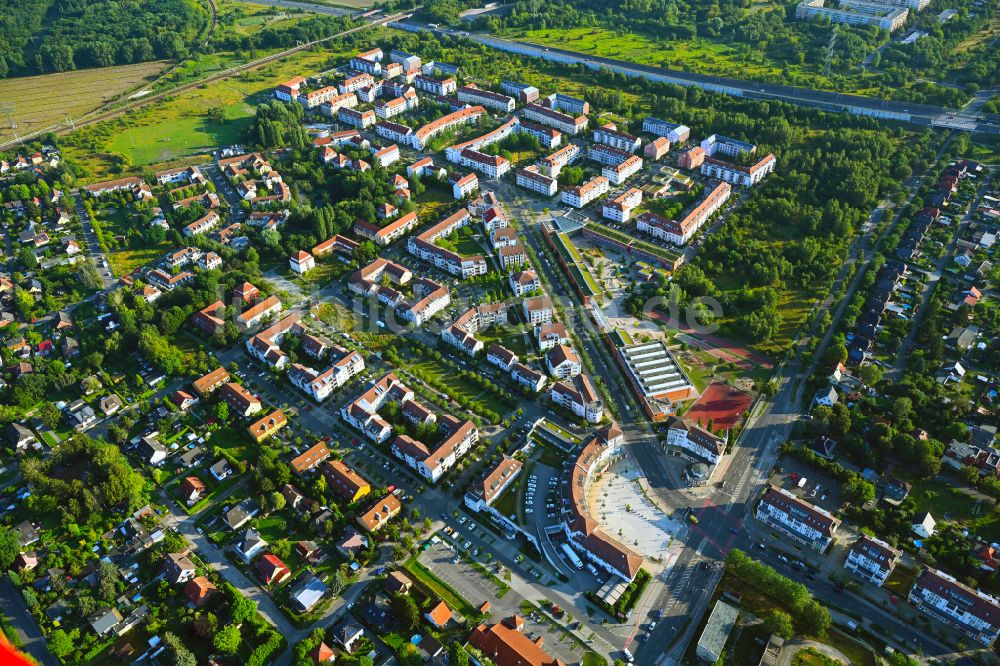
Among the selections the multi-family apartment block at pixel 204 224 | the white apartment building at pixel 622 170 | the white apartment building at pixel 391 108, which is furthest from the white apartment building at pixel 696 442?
the white apartment building at pixel 391 108

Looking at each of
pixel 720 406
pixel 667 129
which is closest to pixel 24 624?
pixel 720 406

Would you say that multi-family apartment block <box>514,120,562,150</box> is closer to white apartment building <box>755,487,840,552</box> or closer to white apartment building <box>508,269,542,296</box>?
white apartment building <box>508,269,542,296</box>

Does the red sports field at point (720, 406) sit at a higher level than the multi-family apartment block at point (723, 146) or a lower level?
lower

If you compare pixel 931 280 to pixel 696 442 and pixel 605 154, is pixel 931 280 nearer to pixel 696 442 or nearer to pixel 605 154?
pixel 696 442

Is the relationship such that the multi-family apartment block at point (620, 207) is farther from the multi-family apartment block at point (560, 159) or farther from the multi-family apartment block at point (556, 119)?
the multi-family apartment block at point (556, 119)

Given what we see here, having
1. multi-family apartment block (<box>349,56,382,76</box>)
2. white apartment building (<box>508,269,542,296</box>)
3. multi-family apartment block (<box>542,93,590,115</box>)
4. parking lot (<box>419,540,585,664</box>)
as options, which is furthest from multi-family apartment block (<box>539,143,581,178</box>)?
parking lot (<box>419,540,585,664</box>)
